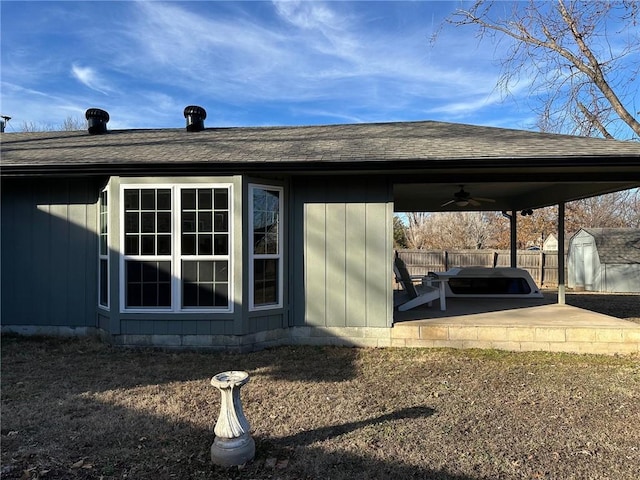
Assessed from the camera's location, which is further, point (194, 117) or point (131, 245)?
point (194, 117)

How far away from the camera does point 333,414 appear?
385cm

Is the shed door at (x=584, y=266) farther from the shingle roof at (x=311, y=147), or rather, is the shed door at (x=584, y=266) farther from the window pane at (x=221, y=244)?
the window pane at (x=221, y=244)

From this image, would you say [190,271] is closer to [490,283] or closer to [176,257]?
[176,257]

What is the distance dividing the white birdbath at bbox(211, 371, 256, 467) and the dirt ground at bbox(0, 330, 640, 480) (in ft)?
0.27

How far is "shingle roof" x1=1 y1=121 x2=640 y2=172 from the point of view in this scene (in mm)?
5852

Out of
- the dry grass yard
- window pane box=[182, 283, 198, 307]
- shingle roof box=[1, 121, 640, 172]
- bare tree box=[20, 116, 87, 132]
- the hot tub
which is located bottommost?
the dry grass yard

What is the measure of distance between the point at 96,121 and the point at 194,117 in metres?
2.09

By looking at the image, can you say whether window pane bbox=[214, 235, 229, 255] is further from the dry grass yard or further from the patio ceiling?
the patio ceiling

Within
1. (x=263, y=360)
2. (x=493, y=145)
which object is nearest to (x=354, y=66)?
(x=493, y=145)

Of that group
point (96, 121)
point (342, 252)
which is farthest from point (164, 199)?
point (96, 121)

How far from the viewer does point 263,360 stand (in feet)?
18.7

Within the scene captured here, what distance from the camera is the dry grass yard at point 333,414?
294 cm

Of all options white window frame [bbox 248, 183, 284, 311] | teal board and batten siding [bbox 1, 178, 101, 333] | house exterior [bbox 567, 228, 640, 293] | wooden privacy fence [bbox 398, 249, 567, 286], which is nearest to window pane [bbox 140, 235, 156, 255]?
teal board and batten siding [bbox 1, 178, 101, 333]

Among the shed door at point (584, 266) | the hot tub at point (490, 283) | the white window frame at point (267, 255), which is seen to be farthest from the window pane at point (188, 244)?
the shed door at point (584, 266)
